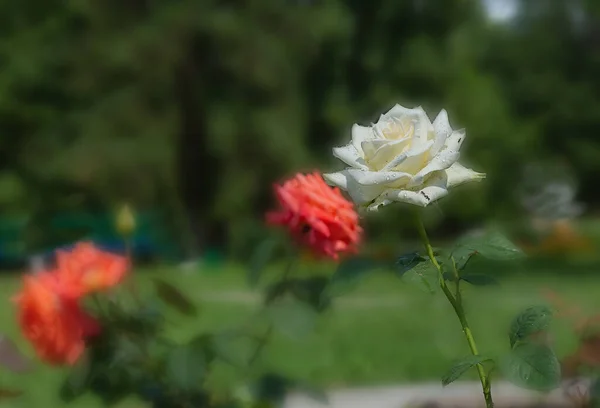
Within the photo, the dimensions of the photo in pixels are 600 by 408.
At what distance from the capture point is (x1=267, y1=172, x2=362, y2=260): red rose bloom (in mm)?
1301

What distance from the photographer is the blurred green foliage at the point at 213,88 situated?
49.4 ft

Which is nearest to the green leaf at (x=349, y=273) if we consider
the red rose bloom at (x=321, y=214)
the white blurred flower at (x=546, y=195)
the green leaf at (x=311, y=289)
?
the red rose bloom at (x=321, y=214)

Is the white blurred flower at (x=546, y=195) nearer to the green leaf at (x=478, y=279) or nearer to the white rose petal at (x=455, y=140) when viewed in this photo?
the green leaf at (x=478, y=279)

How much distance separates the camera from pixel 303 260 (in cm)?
154

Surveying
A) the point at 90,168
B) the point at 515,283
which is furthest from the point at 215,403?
the point at 90,168

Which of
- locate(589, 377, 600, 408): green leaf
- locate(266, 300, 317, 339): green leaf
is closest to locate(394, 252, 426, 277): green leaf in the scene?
locate(266, 300, 317, 339): green leaf

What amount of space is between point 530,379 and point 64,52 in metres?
15.7

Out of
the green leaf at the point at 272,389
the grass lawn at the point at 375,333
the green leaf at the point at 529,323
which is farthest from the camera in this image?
the grass lawn at the point at 375,333

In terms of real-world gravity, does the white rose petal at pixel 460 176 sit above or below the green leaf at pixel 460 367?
above

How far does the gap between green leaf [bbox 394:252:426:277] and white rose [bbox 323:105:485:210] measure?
0.09m

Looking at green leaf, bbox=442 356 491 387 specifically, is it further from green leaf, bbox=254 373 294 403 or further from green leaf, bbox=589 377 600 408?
green leaf, bbox=254 373 294 403

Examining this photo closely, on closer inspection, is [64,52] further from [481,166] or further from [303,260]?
[303,260]

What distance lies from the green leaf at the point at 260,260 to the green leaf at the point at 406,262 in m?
0.63

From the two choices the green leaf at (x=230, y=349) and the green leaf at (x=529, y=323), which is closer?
the green leaf at (x=529, y=323)
